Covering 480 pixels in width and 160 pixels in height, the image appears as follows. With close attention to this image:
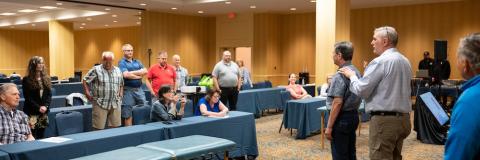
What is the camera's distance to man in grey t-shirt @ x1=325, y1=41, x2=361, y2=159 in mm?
3287

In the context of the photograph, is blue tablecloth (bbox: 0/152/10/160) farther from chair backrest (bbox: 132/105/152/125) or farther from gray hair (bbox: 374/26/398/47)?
gray hair (bbox: 374/26/398/47)

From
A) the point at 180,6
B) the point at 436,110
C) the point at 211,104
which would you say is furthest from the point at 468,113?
the point at 180,6

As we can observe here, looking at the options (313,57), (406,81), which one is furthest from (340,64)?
(313,57)

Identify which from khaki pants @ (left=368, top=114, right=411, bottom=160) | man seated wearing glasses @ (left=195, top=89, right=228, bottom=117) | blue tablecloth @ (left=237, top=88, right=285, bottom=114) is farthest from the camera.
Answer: blue tablecloth @ (left=237, top=88, right=285, bottom=114)

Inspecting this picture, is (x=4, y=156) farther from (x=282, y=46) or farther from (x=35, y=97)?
(x=282, y=46)

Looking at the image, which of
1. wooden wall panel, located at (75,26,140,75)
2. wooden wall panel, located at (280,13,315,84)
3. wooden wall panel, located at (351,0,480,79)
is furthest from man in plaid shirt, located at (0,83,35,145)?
wooden wall panel, located at (75,26,140,75)

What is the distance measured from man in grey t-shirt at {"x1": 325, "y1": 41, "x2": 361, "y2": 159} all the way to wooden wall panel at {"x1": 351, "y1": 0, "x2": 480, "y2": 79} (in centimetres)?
1027

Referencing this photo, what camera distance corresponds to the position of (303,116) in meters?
6.96

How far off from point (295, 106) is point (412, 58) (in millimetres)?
7686

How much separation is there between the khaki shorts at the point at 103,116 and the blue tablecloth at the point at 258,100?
12.4 feet

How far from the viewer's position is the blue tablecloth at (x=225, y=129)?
4.30 meters

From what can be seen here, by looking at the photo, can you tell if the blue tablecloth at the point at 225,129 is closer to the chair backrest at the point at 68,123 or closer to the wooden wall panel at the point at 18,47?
the chair backrest at the point at 68,123

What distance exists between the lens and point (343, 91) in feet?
10.8

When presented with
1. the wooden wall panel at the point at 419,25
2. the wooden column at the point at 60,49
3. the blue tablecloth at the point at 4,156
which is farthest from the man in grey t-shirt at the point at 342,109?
the wooden column at the point at 60,49
